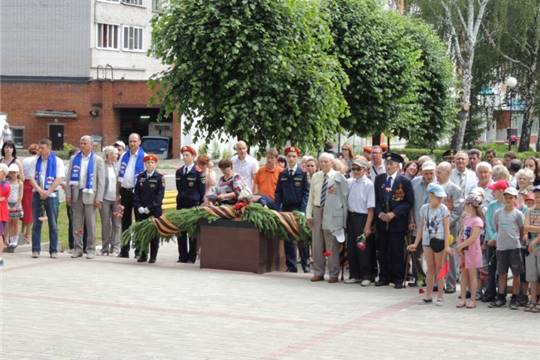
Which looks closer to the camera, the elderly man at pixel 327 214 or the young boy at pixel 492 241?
the young boy at pixel 492 241

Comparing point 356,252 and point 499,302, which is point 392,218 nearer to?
point 356,252

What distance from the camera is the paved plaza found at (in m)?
10.7

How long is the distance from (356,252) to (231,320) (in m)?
3.78

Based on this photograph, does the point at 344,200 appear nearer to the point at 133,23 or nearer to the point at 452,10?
the point at 452,10

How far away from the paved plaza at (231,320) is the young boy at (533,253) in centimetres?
37

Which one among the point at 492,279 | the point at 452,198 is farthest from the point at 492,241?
the point at 452,198

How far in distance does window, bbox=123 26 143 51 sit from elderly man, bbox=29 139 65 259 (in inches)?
1934

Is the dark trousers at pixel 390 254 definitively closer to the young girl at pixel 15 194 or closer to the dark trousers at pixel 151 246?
the dark trousers at pixel 151 246

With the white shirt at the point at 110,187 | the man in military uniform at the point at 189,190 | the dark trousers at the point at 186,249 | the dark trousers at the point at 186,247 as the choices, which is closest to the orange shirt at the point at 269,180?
the man in military uniform at the point at 189,190

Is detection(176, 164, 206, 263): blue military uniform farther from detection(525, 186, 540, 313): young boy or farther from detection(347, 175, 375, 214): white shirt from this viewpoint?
detection(525, 186, 540, 313): young boy

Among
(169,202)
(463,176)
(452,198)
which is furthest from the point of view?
(169,202)

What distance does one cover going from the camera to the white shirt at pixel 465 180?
51.0 feet

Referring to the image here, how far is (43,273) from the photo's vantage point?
16047mm

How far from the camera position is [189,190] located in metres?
18.0
